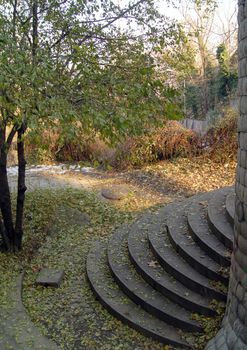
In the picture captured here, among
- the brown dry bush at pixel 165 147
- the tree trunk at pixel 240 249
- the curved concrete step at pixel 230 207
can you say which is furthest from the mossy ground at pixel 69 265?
the brown dry bush at pixel 165 147

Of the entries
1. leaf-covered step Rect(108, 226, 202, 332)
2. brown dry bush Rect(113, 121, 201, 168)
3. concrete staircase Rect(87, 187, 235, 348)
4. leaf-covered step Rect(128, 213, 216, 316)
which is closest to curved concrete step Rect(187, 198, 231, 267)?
concrete staircase Rect(87, 187, 235, 348)

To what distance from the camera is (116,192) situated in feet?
27.2

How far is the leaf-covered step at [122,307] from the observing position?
380cm

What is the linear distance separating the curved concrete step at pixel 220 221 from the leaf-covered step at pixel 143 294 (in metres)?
0.99

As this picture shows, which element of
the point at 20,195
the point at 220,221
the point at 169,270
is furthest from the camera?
the point at 20,195

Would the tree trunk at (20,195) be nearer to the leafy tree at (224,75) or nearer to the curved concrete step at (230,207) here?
the curved concrete step at (230,207)

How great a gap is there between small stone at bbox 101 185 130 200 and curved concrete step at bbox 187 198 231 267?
2635 mm

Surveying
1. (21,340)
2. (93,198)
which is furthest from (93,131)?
(93,198)

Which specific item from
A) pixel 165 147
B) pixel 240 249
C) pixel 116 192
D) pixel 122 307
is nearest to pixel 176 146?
pixel 165 147

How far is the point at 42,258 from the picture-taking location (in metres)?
5.67

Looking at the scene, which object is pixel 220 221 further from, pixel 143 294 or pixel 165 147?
pixel 165 147

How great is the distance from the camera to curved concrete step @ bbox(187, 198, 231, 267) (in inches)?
163

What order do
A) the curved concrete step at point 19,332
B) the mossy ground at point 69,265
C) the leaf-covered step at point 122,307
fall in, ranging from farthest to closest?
the mossy ground at point 69,265, the leaf-covered step at point 122,307, the curved concrete step at point 19,332

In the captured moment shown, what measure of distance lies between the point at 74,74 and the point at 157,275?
2781 mm
